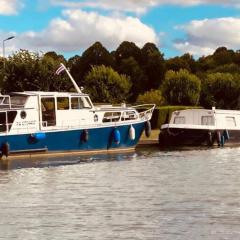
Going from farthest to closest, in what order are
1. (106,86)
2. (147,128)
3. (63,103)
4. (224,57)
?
(224,57), (106,86), (147,128), (63,103)

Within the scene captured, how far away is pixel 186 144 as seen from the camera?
45344 mm

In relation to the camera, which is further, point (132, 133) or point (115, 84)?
point (115, 84)

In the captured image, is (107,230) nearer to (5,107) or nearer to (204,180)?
(204,180)

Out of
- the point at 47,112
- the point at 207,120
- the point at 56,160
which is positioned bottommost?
the point at 56,160

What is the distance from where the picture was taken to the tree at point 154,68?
4144 inches

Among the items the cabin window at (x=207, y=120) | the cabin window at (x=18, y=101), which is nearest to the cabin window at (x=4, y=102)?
the cabin window at (x=18, y=101)

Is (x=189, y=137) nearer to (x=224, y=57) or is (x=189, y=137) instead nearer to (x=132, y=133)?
(x=132, y=133)

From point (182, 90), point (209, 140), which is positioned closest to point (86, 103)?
point (209, 140)

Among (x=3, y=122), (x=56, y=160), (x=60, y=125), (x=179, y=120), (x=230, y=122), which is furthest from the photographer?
(x=230, y=122)

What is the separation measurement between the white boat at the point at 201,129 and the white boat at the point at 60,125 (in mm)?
3237

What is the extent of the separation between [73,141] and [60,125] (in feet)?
3.65

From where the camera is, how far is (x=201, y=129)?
149ft

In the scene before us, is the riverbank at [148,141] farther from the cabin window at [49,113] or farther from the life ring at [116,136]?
the cabin window at [49,113]

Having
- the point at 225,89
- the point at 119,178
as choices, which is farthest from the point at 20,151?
the point at 225,89
